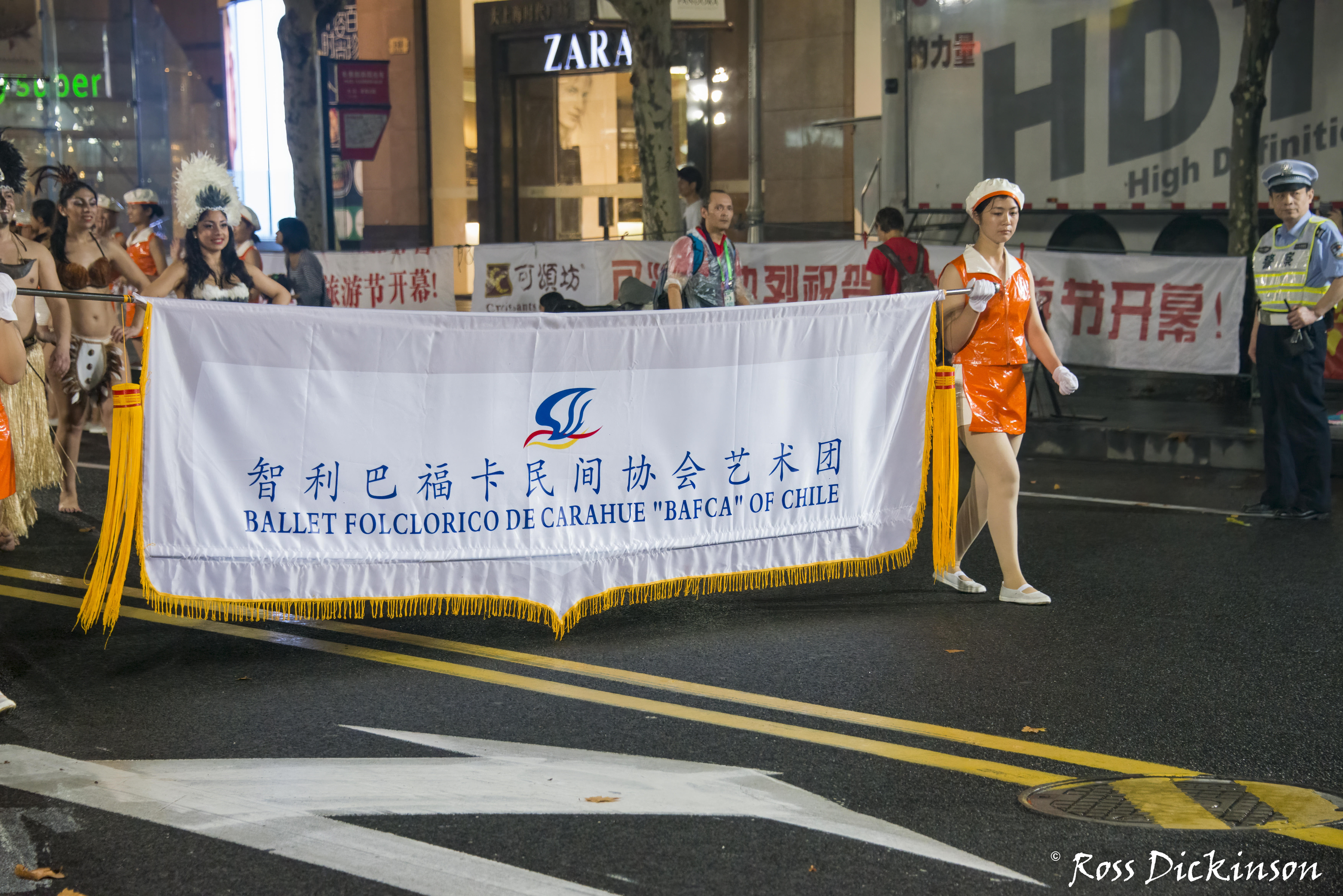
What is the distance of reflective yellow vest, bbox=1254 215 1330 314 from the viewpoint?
8328mm

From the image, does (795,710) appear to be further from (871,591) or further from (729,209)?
(729,209)

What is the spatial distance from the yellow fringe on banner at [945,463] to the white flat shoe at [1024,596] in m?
0.29

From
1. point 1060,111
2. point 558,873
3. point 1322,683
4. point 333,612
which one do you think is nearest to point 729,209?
point 333,612

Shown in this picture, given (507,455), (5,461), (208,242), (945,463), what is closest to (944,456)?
(945,463)

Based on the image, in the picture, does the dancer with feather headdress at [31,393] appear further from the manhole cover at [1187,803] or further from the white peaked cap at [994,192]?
the manhole cover at [1187,803]

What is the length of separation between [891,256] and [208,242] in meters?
5.28

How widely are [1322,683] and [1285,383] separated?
12.4 ft

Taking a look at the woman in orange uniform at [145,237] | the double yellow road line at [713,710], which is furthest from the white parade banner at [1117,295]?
the double yellow road line at [713,710]

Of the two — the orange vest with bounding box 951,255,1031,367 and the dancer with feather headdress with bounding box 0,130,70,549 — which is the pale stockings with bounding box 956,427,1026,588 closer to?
the orange vest with bounding box 951,255,1031,367

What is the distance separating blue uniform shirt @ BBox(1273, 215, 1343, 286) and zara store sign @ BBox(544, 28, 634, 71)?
19383 mm

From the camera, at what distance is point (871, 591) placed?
22.2ft

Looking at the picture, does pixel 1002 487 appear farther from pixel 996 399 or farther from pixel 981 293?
pixel 981 293

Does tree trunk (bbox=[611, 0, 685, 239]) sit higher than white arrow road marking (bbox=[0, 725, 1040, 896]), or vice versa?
tree trunk (bbox=[611, 0, 685, 239])
